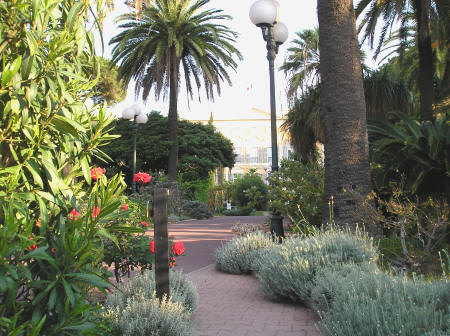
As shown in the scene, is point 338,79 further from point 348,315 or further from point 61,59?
point 61,59

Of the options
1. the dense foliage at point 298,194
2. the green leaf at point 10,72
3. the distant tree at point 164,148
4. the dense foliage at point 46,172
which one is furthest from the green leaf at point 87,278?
the distant tree at point 164,148

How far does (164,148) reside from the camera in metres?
27.5

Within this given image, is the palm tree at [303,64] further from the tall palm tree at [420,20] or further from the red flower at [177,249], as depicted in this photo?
the red flower at [177,249]

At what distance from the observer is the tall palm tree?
11.3m

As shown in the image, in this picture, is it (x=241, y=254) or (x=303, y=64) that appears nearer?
(x=241, y=254)

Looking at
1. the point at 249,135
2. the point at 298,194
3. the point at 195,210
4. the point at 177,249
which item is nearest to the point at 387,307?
the point at 177,249

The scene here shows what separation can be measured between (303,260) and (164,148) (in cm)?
2286

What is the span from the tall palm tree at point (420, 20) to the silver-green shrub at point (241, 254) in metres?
6.22

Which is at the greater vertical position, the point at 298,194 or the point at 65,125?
the point at 65,125

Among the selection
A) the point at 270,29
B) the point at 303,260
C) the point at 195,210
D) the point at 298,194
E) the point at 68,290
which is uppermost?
the point at 270,29

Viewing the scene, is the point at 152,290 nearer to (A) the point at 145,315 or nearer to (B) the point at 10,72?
(A) the point at 145,315

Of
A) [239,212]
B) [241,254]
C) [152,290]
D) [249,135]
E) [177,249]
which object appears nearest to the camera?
[152,290]

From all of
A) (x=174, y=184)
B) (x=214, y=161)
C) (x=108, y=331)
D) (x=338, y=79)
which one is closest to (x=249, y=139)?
(x=214, y=161)

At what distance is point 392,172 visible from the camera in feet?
23.4
